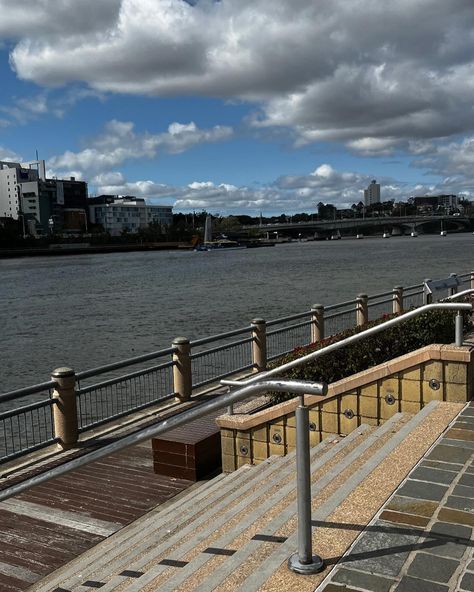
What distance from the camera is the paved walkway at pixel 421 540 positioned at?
301cm

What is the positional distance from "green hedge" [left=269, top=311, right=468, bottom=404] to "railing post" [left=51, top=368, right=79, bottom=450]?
2942mm

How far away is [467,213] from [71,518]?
17038 cm

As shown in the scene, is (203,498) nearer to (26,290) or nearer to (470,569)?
(470,569)

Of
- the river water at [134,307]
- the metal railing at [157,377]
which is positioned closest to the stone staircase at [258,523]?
the metal railing at [157,377]

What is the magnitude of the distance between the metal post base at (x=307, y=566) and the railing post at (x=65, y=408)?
583 centimetres

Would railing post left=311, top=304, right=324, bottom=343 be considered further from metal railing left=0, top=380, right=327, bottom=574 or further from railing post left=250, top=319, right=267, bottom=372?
metal railing left=0, top=380, right=327, bottom=574

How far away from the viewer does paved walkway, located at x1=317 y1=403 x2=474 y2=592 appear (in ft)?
9.87

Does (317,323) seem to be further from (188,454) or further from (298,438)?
(298,438)

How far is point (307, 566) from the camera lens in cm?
315

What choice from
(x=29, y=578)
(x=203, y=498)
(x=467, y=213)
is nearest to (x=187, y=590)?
(x=29, y=578)

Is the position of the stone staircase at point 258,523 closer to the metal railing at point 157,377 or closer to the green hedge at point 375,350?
the green hedge at point 375,350

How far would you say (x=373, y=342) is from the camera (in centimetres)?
760

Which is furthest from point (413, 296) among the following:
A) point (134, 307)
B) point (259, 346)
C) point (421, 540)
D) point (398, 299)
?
point (134, 307)

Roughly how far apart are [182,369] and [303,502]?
24.7 feet
